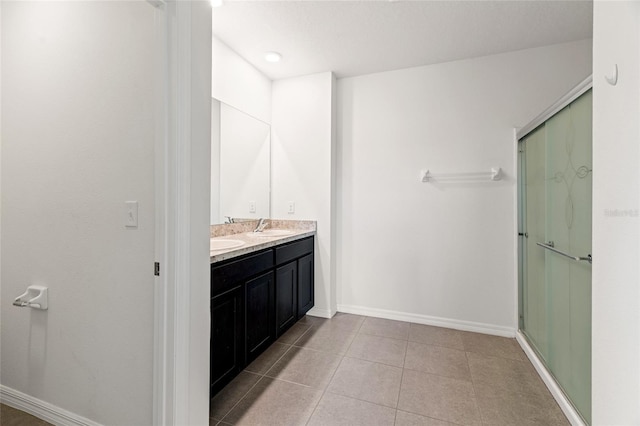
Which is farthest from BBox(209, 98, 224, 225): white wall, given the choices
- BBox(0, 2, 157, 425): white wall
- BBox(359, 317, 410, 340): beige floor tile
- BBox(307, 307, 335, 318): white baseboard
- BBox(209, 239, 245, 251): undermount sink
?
BBox(359, 317, 410, 340): beige floor tile

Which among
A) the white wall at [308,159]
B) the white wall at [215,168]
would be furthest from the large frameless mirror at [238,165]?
the white wall at [308,159]

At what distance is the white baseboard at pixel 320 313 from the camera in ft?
9.58

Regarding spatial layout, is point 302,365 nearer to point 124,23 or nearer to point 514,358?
point 514,358

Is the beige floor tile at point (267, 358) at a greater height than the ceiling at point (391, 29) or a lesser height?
lesser

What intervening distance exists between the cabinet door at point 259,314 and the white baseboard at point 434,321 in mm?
1089

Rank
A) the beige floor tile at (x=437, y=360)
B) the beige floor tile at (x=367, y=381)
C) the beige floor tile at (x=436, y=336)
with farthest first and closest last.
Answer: the beige floor tile at (x=436, y=336) < the beige floor tile at (x=437, y=360) < the beige floor tile at (x=367, y=381)

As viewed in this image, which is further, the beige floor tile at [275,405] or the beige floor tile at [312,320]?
the beige floor tile at [312,320]

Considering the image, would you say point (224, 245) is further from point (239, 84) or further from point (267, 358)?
point (239, 84)

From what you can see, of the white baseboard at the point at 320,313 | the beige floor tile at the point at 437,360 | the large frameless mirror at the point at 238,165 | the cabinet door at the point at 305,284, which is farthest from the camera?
the white baseboard at the point at 320,313

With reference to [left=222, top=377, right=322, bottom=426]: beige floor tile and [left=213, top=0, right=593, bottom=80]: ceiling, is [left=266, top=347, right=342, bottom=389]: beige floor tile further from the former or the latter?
[left=213, top=0, right=593, bottom=80]: ceiling

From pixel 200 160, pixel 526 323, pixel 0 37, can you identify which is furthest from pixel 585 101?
pixel 0 37

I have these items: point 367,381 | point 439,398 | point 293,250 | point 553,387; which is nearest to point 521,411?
point 553,387

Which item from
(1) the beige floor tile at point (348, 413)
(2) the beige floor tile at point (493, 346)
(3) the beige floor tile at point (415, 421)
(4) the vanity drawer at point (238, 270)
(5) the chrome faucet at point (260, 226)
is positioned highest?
(5) the chrome faucet at point (260, 226)

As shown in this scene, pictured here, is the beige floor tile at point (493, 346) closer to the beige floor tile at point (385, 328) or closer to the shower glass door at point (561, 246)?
the shower glass door at point (561, 246)
